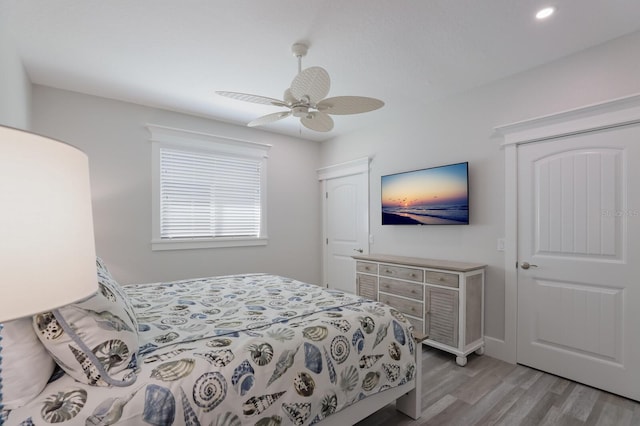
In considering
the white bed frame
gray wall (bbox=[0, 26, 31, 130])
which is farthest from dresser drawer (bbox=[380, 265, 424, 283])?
gray wall (bbox=[0, 26, 31, 130])

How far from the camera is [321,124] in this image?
2.58m

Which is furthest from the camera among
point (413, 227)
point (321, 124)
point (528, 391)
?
point (413, 227)

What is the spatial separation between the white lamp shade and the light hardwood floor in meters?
2.00

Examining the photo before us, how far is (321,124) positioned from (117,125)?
249 cm

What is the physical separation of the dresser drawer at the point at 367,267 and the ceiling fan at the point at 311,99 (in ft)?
6.13

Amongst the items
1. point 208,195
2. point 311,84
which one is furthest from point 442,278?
point 208,195

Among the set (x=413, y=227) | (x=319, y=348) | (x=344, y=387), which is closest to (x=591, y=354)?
(x=413, y=227)

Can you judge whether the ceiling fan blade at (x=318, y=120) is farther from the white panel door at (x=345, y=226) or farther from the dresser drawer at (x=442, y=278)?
the white panel door at (x=345, y=226)

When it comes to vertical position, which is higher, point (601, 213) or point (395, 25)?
point (395, 25)

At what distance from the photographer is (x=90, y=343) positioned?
44.8 inches

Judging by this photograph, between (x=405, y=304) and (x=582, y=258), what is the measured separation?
157 centimetres

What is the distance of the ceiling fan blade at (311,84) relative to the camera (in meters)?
1.96

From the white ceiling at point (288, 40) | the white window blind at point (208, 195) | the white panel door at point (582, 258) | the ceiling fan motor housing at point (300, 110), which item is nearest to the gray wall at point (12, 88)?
the white ceiling at point (288, 40)

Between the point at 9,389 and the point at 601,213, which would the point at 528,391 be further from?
the point at 9,389
